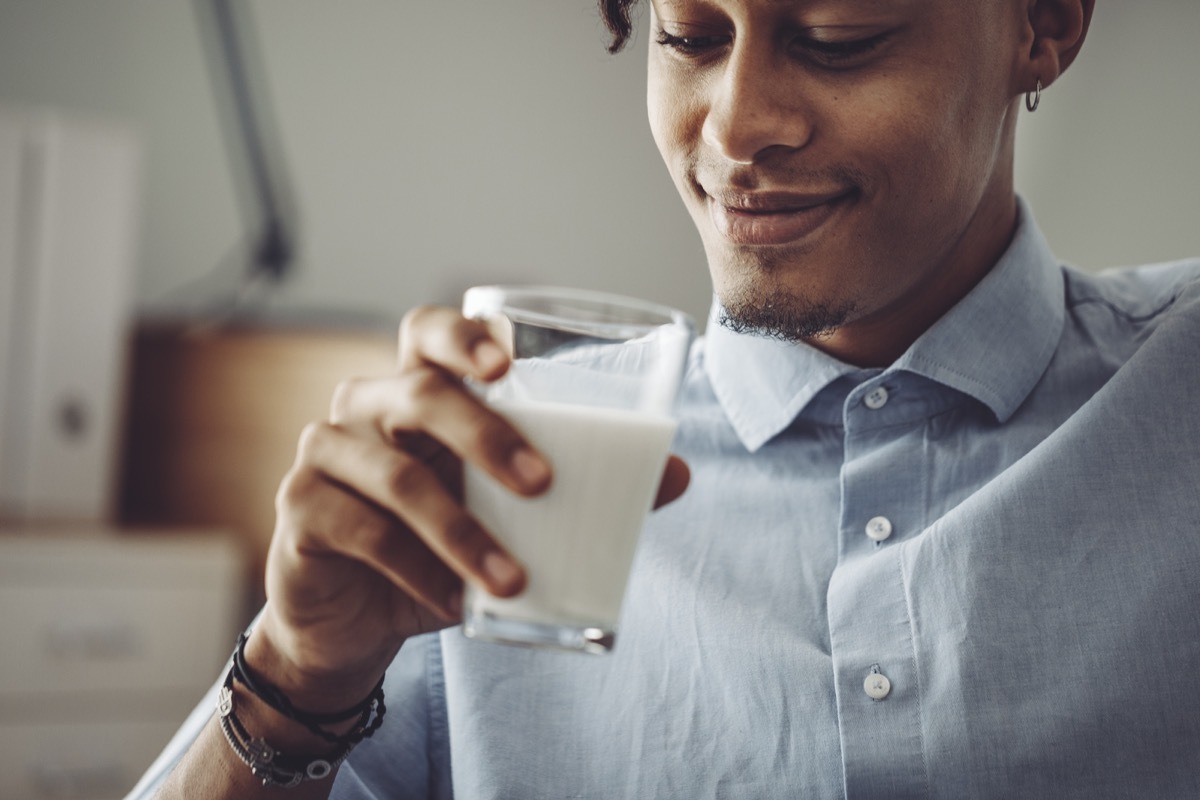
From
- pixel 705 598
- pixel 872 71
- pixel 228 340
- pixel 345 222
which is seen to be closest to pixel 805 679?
pixel 705 598

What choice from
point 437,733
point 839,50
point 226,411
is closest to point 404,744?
point 437,733

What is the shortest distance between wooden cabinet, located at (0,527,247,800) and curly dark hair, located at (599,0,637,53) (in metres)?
1.35

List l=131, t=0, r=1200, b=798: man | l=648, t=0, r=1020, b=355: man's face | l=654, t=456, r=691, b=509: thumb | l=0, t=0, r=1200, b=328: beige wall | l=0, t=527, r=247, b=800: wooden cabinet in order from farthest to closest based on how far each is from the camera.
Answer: l=0, t=0, r=1200, b=328: beige wall
l=0, t=527, r=247, b=800: wooden cabinet
l=648, t=0, r=1020, b=355: man's face
l=131, t=0, r=1200, b=798: man
l=654, t=456, r=691, b=509: thumb

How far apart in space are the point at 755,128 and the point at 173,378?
1.83 meters

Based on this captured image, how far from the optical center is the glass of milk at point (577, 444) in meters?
0.59

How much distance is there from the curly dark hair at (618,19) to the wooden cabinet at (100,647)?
4.42 feet

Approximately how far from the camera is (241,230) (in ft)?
9.18

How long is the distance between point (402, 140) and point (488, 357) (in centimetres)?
247

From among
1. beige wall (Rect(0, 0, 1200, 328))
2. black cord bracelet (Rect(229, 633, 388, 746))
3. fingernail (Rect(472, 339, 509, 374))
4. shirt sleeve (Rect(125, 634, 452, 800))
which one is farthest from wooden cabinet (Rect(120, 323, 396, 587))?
fingernail (Rect(472, 339, 509, 374))

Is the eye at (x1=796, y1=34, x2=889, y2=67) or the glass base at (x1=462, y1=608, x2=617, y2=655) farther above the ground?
the eye at (x1=796, y1=34, x2=889, y2=67)

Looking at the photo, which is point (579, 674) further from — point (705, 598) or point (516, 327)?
point (516, 327)

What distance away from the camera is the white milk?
0.60 metres

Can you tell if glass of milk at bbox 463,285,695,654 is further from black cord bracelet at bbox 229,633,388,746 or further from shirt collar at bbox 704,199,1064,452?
shirt collar at bbox 704,199,1064,452

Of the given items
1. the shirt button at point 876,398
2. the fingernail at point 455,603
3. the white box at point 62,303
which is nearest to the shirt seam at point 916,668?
the shirt button at point 876,398
